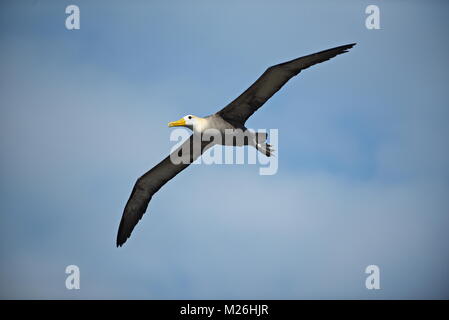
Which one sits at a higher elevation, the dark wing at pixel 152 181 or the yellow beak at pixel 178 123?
the yellow beak at pixel 178 123

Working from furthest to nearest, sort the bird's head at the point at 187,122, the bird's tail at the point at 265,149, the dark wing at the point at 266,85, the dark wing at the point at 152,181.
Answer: the dark wing at the point at 152,181 < the bird's head at the point at 187,122 < the bird's tail at the point at 265,149 < the dark wing at the point at 266,85

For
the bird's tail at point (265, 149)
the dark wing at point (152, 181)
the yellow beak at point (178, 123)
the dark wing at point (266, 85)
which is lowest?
the dark wing at point (152, 181)

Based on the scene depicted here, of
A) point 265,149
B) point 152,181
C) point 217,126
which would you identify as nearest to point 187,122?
point 217,126

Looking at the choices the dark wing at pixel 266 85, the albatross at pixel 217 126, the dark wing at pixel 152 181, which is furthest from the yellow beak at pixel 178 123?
the dark wing at pixel 266 85

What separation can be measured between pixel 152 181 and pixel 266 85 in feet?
14.3

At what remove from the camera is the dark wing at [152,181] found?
13.7m

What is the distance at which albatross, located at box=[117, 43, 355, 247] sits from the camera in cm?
1182

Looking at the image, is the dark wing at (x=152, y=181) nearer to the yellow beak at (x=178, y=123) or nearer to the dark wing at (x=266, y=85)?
the yellow beak at (x=178, y=123)

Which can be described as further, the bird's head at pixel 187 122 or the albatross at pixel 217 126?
the bird's head at pixel 187 122

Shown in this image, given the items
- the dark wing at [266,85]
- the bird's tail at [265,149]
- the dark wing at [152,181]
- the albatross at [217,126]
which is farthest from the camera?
the dark wing at [152,181]

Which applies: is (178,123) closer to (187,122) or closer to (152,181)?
(187,122)
